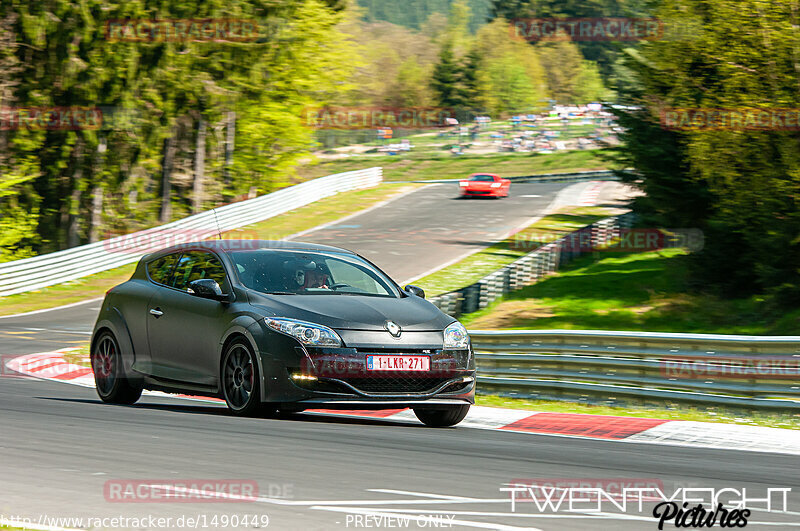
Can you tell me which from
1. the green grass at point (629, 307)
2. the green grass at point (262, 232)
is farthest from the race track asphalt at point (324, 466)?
the green grass at point (262, 232)

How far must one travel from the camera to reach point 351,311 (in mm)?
9047

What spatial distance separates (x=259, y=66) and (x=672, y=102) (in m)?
22.3

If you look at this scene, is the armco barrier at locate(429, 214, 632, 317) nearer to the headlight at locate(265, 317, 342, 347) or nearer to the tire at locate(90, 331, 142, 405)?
the tire at locate(90, 331, 142, 405)

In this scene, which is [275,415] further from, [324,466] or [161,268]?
[324,466]

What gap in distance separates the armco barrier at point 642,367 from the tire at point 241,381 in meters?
4.46

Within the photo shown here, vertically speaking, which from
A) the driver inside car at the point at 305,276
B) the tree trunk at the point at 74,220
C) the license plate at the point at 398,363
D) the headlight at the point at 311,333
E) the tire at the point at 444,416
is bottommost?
the tree trunk at the point at 74,220

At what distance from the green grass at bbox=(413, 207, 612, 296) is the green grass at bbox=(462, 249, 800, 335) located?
1.95 meters

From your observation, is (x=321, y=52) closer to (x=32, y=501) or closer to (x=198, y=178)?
(x=198, y=178)

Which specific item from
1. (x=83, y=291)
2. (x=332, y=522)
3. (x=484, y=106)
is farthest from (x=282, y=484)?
(x=484, y=106)

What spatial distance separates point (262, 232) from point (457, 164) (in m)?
47.6

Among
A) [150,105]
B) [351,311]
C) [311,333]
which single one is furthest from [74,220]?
[311,333]

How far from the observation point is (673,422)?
1005 centimetres

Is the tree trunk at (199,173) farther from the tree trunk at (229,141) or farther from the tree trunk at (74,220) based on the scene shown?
the tree trunk at (74,220)

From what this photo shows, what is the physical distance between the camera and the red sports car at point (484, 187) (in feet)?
165
